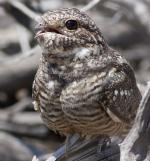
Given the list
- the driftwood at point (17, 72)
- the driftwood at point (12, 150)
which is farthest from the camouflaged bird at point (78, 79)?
the driftwood at point (17, 72)

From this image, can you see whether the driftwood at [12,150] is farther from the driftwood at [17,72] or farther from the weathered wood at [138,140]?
the weathered wood at [138,140]

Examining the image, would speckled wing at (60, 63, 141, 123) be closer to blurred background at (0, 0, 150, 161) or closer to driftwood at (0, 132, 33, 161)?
blurred background at (0, 0, 150, 161)

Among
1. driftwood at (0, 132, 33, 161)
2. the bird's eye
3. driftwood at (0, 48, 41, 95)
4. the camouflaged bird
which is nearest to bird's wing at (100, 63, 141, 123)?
the camouflaged bird

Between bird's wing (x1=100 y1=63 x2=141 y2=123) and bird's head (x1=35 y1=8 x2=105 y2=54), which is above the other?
bird's head (x1=35 y1=8 x2=105 y2=54)

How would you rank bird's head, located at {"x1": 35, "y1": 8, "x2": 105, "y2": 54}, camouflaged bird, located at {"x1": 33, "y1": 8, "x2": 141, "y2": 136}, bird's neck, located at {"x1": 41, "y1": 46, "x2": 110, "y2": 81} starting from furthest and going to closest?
bird's neck, located at {"x1": 41, "y1": 46, "x2": 110, "y2": 81}
camouflaged bird, located at {"x1": 33, "y1": 8, "x2": 141, "y2": 136}
bird's head, located at {"x1": 35, "y1": 8, "x2": 105, "y2": 54}

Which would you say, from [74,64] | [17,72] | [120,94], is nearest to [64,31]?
[74,64]

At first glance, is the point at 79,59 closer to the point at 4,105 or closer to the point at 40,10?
Answer: the point at 40,10
